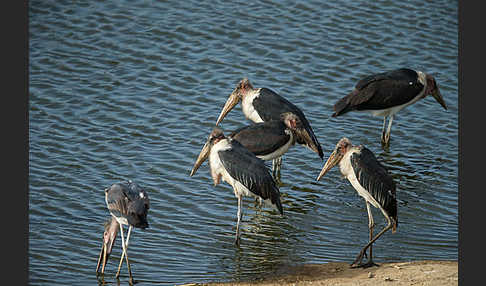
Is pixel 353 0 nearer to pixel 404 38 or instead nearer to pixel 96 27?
pixel 404 38

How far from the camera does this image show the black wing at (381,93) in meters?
12.6

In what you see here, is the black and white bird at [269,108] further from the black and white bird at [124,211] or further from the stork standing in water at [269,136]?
the black and white bird at [124,211]

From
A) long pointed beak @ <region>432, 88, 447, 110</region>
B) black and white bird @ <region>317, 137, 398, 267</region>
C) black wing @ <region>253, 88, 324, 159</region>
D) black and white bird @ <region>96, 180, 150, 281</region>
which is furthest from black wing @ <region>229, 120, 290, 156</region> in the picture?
long pointed beak @ <region>432, 88, 447, 110</region>

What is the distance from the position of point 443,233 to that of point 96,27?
8.97 meters

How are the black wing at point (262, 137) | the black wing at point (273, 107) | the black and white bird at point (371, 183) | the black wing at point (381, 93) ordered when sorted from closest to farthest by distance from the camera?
the black and white bird at point (371, 183)
the black wing at point (262, 137)
the black wing at point (273, 107)
the black wing at point (381, 93)

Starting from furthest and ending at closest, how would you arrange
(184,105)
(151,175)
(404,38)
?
(404,38) < (184,105) < (151,175)

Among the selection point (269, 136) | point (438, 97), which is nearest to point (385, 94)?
point (438, 97)

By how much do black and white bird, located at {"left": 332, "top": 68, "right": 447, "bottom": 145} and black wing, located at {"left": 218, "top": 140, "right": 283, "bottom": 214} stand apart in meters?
3.12

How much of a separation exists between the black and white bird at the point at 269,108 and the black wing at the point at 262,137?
1.14ft

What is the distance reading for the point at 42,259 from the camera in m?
9.23

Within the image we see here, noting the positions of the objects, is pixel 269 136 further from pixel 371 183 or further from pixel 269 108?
pixel 371 183

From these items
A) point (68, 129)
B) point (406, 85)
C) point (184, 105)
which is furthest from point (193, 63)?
point (406, 85)

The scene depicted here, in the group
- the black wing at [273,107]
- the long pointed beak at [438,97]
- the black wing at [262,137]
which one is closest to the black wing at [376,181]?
the black wing at [262,137]

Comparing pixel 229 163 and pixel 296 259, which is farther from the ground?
pixel 229 163
